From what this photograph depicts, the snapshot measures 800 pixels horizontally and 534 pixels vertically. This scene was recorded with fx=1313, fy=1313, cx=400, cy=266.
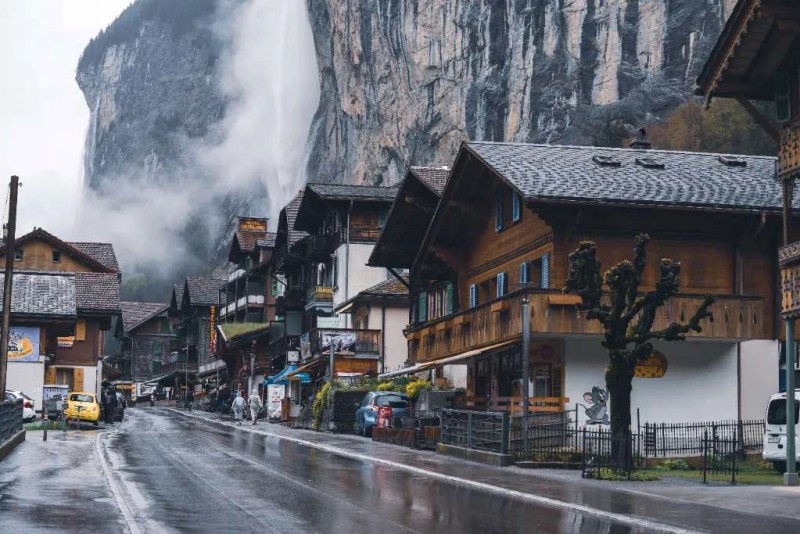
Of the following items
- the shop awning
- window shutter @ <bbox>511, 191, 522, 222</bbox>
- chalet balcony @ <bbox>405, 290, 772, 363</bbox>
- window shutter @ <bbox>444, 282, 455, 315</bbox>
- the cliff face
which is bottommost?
the shop awning

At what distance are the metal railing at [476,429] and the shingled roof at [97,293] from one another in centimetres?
4044

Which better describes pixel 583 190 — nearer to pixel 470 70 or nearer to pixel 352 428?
pixel 352 428

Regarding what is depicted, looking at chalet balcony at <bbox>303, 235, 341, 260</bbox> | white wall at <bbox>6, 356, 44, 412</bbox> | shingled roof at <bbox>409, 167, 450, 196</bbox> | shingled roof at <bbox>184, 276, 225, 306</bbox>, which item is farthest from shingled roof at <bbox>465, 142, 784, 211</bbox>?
shingled roof at <bbox>184, 276, 225, 306</bbox>

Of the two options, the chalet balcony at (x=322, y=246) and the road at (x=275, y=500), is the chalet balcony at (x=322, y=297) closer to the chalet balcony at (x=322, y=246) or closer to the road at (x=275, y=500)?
the chalet balcony at (x=322, y=246)

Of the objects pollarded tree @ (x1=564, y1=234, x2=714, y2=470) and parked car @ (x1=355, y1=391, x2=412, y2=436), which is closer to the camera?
pollarded tree @ (x1=564, y1=234, x2=714, y2=470)

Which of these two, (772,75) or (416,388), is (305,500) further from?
(416,388)

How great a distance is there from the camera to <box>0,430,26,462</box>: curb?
27.1 m

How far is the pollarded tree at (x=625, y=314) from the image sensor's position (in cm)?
2536

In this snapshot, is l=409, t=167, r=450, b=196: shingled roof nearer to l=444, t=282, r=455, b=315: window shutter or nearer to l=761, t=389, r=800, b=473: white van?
l=444, t=282, r=455, b=315: window shutter

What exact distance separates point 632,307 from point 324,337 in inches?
1331

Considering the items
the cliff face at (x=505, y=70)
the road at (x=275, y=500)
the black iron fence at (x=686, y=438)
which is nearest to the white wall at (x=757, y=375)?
the black iron fence at (x=686, y=438)

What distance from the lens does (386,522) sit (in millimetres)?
15570

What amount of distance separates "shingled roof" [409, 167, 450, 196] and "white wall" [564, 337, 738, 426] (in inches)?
436

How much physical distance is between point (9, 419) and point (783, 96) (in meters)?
18.9
